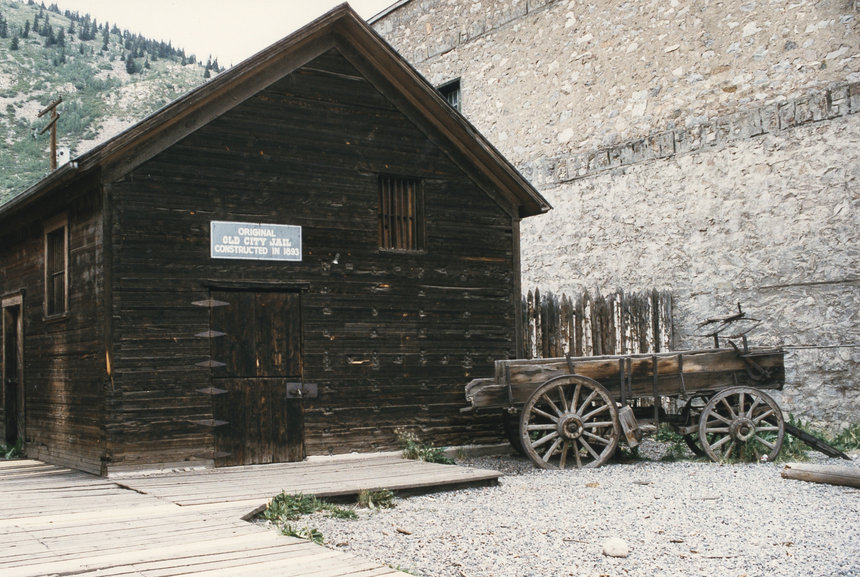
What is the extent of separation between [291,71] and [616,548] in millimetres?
7378

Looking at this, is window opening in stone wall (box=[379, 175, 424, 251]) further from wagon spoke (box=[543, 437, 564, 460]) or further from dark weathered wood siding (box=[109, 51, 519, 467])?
wagon spoke (box=[543, 437, 564, 460])

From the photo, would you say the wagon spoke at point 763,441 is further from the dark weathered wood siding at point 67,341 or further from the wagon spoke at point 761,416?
the dark weathered wood siding at point 67,341

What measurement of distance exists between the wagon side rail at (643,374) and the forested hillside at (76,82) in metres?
51.2

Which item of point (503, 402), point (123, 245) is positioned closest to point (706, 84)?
point (503, 402)

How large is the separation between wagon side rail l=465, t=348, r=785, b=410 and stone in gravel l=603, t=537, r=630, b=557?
418 centimetres

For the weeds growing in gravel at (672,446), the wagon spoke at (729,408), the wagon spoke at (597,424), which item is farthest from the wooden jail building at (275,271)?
the wagon spoke at (729,408)

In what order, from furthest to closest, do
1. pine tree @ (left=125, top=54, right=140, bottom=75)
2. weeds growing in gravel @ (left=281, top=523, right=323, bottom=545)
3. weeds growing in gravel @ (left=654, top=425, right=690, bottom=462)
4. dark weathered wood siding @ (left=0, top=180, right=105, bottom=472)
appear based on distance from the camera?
pine tree @ (left=125, top=54, right=140, bottom=75) < weeds growing in gravel @ (left=654, top=425, right=690, bottom=462) < dark weathered wood siding @ (left=0, top=180, right=105, bottom=472) < weeds growing in gravel @ (left=281, top=523, right=323, bottom=545)

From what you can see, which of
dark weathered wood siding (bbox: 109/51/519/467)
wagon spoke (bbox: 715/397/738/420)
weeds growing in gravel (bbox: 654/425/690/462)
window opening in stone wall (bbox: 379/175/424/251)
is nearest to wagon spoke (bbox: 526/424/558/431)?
dark weathered wood siding (bbox: 109/51/519/467)

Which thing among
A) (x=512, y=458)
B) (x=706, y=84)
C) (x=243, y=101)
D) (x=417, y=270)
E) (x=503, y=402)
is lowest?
(x=512, y=458)

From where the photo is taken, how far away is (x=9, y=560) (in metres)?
5.59

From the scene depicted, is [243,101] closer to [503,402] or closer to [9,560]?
[503,402]

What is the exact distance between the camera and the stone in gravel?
6395 millimetres

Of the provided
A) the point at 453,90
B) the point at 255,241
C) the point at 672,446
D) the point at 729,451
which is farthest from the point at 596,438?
the point at 453,90

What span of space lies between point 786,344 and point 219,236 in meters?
8.62
